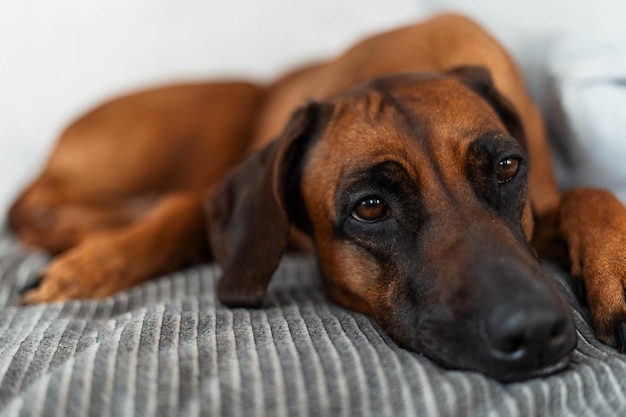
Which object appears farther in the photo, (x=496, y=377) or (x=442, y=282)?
(x=442, y=282)

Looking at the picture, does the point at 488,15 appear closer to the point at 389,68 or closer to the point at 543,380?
the point at 389,68

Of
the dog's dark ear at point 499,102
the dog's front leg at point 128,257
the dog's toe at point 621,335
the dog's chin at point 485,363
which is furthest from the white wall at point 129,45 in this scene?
the dog's chin at point 485,363

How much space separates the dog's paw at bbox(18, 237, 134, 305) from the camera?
7.59 feet

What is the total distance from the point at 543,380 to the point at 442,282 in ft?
0.97

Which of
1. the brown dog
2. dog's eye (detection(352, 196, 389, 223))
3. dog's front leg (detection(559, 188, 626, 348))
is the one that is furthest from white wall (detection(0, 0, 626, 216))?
dog's eye (detection(352, 196, 389, 223))

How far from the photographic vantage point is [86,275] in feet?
7.85

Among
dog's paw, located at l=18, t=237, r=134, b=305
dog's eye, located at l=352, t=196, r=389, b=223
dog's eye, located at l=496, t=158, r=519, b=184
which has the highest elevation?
dog's eye, located at l=496, t=158, r=519, b=184

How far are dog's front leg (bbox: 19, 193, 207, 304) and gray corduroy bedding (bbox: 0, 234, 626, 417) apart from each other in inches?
22.5

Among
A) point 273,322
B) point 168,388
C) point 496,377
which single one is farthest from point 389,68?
point 168,388

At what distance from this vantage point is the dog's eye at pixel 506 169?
183cm

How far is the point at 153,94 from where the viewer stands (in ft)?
11.4

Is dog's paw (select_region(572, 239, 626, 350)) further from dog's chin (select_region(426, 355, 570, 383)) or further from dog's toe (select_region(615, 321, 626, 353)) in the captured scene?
dog's chin (select_region(426, 355, 570, 383))

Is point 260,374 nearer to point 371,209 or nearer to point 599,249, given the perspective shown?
point 371,209

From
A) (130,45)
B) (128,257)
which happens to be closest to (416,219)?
(128,257)
